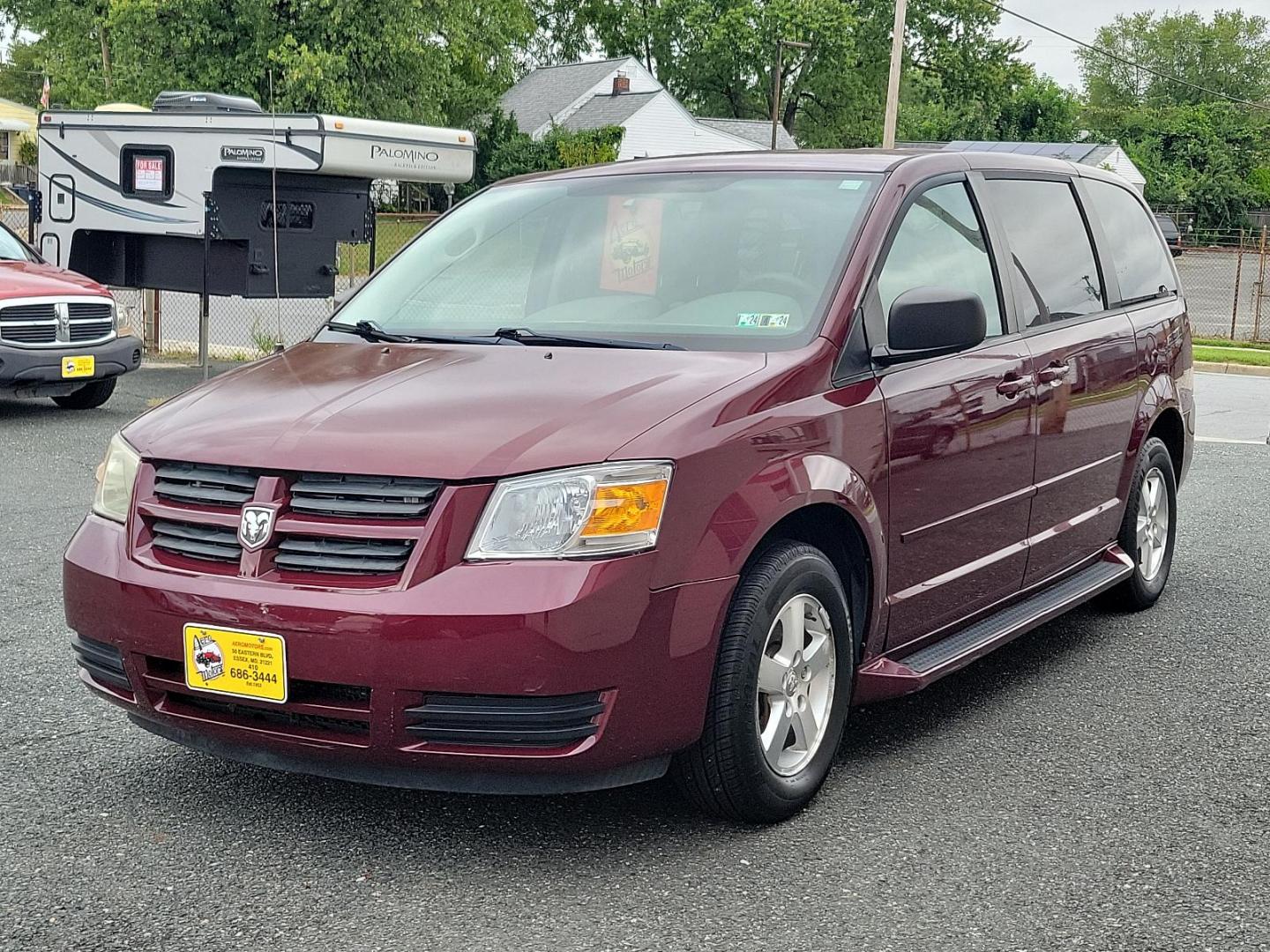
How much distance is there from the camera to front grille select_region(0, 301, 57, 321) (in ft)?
38.5

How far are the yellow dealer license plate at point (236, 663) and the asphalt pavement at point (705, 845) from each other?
43 cm

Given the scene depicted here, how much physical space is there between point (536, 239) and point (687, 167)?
0.53 metres

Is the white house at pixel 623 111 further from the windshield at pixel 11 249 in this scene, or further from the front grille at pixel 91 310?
the front grille at pixel 91 310

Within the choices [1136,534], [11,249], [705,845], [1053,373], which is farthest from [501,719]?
[11,249]

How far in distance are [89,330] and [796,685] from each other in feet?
31.8

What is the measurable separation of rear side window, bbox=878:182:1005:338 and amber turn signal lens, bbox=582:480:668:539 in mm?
1265

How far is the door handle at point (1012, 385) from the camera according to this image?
489 centimetres

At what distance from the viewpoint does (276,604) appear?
3.50m

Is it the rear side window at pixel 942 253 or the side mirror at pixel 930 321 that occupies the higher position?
the rear side window at pixel 942 253

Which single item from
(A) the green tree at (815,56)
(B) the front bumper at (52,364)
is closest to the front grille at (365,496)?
(B) the front bumper at (52,364)

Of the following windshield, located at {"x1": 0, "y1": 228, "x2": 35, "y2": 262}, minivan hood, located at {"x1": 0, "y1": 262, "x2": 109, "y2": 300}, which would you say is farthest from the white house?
minivan hood, located at {"x1": 0, "y1": 262, "x2": 109, "y2": 300}

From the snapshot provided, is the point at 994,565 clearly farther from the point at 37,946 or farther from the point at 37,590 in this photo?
the point at 37,590

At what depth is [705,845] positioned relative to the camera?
3850 millimetres

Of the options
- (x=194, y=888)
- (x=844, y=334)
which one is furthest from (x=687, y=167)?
(x=194, y=888)
